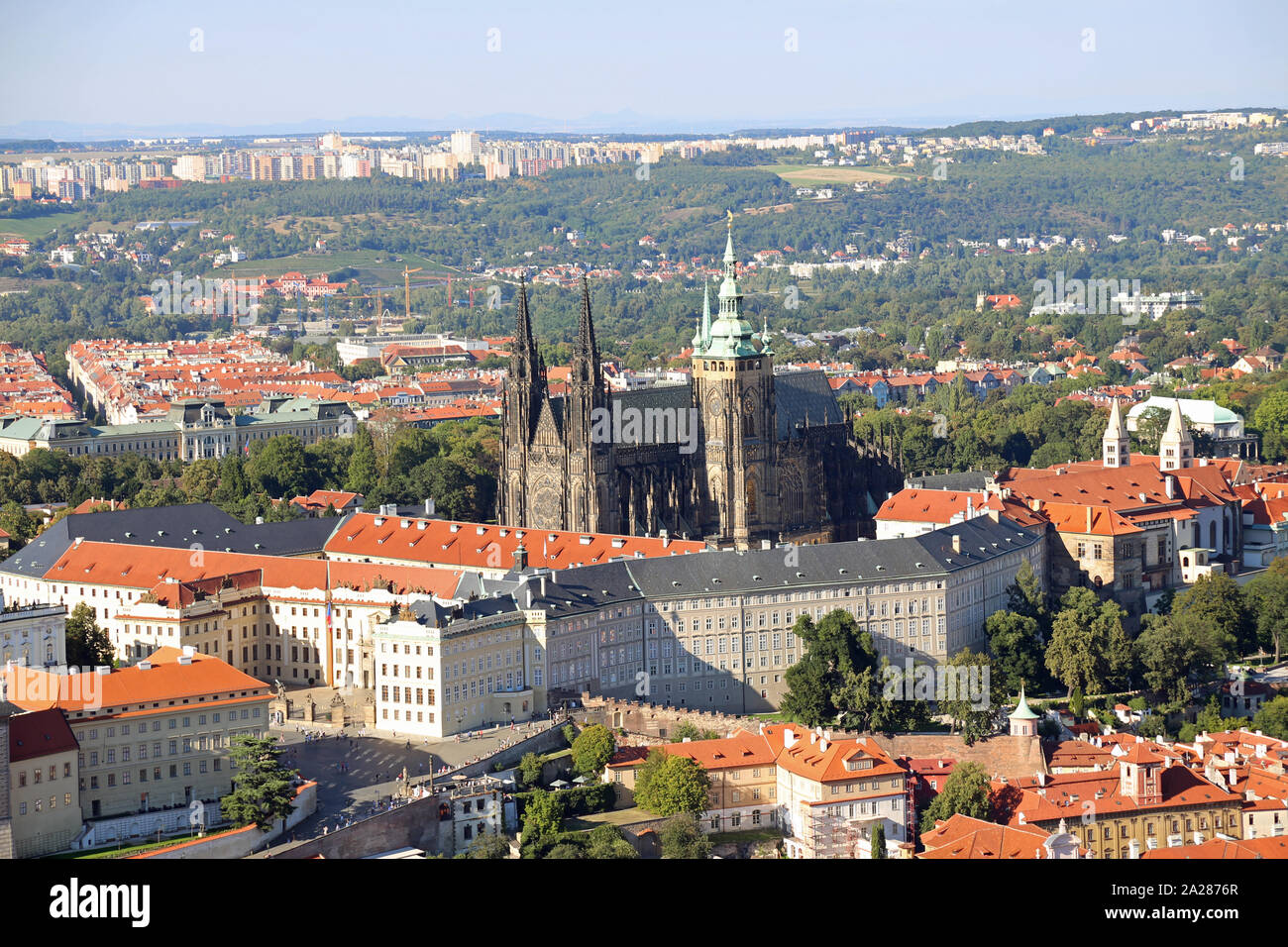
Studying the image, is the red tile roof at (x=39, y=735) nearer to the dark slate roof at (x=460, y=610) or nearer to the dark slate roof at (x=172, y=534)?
the dark slate roof at (x=460, y=610)

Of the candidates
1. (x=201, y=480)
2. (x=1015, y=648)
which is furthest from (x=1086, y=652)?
(x=201, y=480)

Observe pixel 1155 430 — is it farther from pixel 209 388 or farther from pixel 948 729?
pixel 209 388

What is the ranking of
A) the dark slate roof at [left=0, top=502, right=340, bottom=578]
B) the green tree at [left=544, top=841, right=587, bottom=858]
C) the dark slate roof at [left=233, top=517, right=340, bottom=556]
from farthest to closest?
the dark slate roof at [left=233, top=517, right=340, bottom=556] → the dark slate roof at [left=0, top=502, right=340, bottom=578] → the green tree at [left=544, top=841, right=587, bottom=858]

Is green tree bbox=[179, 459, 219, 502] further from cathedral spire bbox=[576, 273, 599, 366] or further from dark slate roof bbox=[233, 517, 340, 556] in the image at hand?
cathedral spire bbox=[576, 273, 599, 366]

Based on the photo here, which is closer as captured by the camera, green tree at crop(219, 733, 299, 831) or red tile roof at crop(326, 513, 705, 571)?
green tree at crop(219, 733, 299, 831)

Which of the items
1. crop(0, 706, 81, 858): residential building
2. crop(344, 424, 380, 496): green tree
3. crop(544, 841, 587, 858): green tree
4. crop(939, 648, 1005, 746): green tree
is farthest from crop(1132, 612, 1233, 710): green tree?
crop(344, 424, 380, 496): green tree
